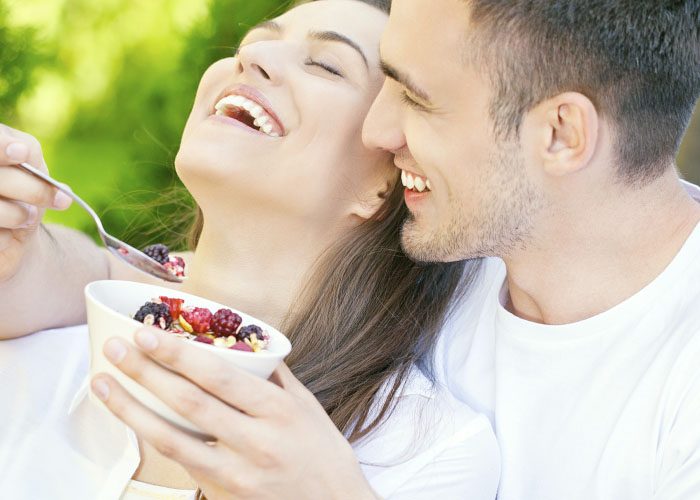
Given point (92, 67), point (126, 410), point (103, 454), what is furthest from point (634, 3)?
point (92, 67)

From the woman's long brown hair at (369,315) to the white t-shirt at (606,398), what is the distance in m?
0.18

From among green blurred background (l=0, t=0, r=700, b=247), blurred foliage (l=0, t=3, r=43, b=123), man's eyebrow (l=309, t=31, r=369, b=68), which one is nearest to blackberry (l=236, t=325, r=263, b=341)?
man's eyebrow (l=309, t=31, r=369, b=68)

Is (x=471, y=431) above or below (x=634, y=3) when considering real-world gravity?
below

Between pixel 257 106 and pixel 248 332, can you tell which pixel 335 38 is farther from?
pixel 248 332

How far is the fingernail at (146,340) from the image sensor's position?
47.6 inches

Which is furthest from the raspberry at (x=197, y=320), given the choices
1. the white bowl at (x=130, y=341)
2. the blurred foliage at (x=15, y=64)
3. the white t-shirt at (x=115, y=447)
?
the blurred foliage at (x=15, y=64)

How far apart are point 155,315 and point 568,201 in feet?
2.75

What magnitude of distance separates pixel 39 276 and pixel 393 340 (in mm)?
786

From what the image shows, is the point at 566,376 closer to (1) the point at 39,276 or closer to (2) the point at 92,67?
(1) the point at 39,276

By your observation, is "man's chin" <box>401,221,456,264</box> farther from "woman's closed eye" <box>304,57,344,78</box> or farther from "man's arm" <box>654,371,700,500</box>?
"man's arm" <box>654,371,700,500</box>

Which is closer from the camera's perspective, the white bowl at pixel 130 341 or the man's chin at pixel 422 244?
the white bowl at pixel 130 341

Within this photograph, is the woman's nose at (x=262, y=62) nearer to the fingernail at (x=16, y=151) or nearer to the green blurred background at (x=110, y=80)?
the fingernail at (x=16, y=151)

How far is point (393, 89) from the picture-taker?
6.32ft

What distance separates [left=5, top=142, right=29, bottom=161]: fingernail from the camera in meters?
1.53
